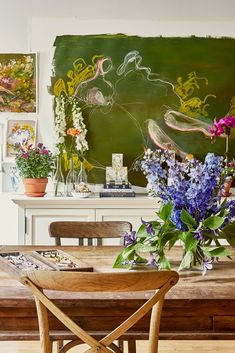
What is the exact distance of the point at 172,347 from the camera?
11.8 feet

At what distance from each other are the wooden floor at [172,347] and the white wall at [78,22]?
3.52 ft

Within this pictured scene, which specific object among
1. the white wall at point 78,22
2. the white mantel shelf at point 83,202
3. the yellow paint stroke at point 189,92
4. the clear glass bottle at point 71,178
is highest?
the white wall at point 78,22

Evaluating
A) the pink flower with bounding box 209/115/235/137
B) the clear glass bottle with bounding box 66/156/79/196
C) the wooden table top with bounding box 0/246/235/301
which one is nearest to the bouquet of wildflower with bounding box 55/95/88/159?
the clear glass bottle with bounding box 66/156/79/196

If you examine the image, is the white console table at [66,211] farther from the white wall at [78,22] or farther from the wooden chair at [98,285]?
the wooden chair at [98,285]

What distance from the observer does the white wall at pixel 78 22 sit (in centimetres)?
451

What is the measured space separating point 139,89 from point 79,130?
0.56 meters

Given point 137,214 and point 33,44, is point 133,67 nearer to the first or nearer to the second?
point 33,44

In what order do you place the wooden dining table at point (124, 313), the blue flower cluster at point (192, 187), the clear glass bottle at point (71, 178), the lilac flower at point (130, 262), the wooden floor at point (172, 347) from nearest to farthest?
the wooden dining table at point (124, 313)
the blue flower cluster at point (192, 187)
the lilac flower at point (130, 262)
the wooden floor at point (172, 347)
the clear glass bottle at point (71, 178)

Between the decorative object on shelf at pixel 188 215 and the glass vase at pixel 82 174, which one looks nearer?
the decorative object on shelf at pixel 188 215

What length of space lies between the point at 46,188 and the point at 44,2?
4.57ft

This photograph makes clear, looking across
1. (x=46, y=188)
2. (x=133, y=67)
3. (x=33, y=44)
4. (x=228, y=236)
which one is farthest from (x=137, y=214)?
(x=228, y=236)

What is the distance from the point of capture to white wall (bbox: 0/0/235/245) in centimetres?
451

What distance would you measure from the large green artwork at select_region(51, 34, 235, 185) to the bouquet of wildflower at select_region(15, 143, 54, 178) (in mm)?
361

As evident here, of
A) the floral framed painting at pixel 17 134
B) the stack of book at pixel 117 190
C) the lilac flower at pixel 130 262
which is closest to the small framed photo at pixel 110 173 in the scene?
the stack of book at pixel 117 190
